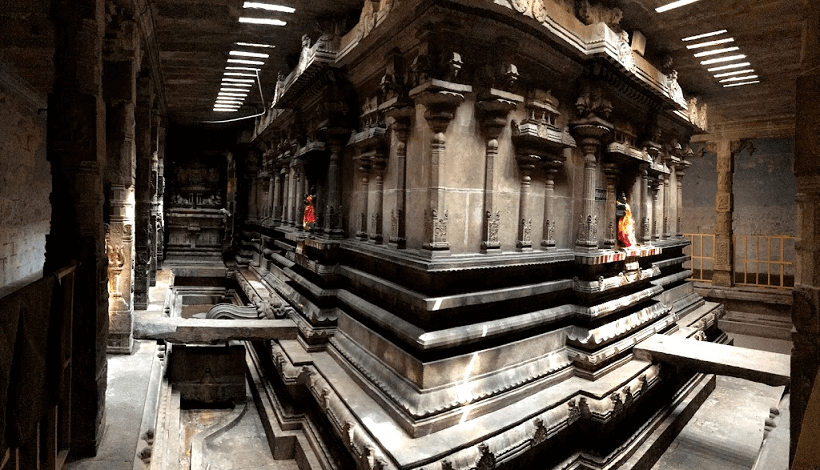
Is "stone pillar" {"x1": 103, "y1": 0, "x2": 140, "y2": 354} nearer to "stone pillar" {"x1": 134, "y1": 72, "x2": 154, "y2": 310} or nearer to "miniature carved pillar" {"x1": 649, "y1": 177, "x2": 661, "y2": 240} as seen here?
"stone pillar" {"x1": 134, "y1": 72, "x2": 154, "y2": 310}

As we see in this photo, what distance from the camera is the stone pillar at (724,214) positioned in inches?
579

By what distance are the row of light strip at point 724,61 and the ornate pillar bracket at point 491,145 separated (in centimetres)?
475

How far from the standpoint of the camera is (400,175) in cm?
649

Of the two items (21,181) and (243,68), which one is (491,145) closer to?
(21,181)

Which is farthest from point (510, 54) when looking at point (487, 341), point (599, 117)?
point (487, 341)

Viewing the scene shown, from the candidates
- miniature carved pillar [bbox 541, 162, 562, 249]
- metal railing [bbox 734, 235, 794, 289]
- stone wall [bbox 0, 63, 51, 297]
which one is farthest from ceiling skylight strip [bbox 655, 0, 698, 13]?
metal railing [bbox 734, 235, 794, 289]

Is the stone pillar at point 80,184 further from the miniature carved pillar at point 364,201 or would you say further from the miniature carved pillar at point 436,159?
the miniature carved pillar at point 364,201

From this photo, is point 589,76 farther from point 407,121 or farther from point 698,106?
point 698,106

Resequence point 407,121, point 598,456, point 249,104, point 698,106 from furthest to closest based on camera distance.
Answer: point 249,104 → point 698,106 → point 407,121 → point 598,456

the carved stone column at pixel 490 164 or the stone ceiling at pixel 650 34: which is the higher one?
the stone ceiling at pixel 650 34

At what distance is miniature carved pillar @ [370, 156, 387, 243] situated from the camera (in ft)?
23.3

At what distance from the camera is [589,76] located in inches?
285

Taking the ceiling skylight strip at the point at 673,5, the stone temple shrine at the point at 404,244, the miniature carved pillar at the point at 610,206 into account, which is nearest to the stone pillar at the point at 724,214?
the stone temple shrine at the point at 404,244

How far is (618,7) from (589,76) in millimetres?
1240
